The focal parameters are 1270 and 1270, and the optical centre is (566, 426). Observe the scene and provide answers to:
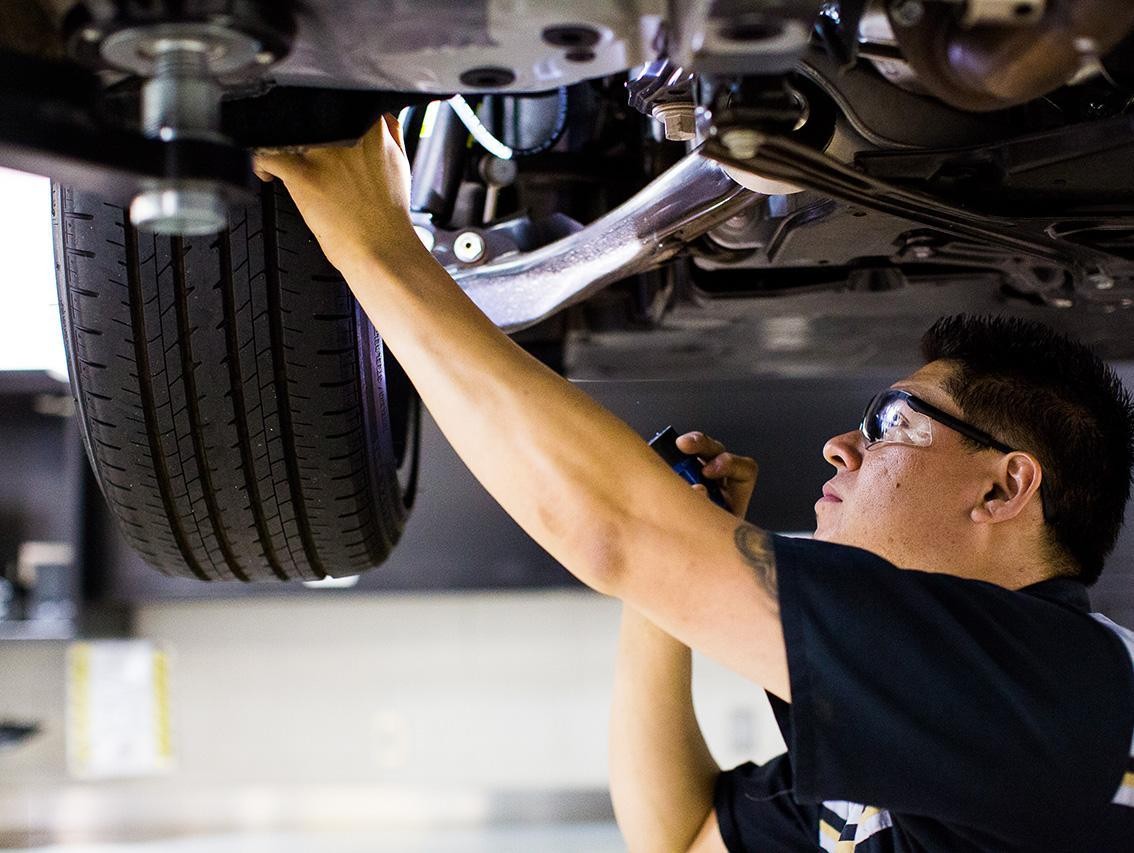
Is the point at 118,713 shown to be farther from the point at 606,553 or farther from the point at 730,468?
the point at 606,553

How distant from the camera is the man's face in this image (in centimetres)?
110

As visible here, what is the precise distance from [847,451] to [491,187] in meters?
0.55

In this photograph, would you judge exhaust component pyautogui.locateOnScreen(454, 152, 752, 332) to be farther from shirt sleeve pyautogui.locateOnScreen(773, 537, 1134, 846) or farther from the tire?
shirt sleeve pyautogui.locateOnScreen(773, 537, 1134, 846)

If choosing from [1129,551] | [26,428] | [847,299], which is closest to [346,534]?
[847,299]

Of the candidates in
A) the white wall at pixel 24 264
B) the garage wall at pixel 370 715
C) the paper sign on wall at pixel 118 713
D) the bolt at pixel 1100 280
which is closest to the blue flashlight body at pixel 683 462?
the bolt at pixel 1100 280

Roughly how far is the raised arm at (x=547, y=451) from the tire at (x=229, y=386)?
0.19 metres

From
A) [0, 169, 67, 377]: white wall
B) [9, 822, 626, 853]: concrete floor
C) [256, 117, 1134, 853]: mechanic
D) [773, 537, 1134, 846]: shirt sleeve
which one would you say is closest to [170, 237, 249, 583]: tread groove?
[256, 117, 1134, 853]: mechanic

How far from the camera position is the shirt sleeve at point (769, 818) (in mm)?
1335

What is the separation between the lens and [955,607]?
0.83m

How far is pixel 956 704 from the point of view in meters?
0.81

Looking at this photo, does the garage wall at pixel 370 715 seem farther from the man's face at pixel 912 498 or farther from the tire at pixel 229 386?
the man's face at pixel 912 498

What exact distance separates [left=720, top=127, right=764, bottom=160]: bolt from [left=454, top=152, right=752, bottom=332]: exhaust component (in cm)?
34

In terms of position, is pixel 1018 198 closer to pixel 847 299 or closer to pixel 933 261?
pixel 933 261

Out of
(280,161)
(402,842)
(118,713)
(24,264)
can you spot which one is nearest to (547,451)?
(280,161)
